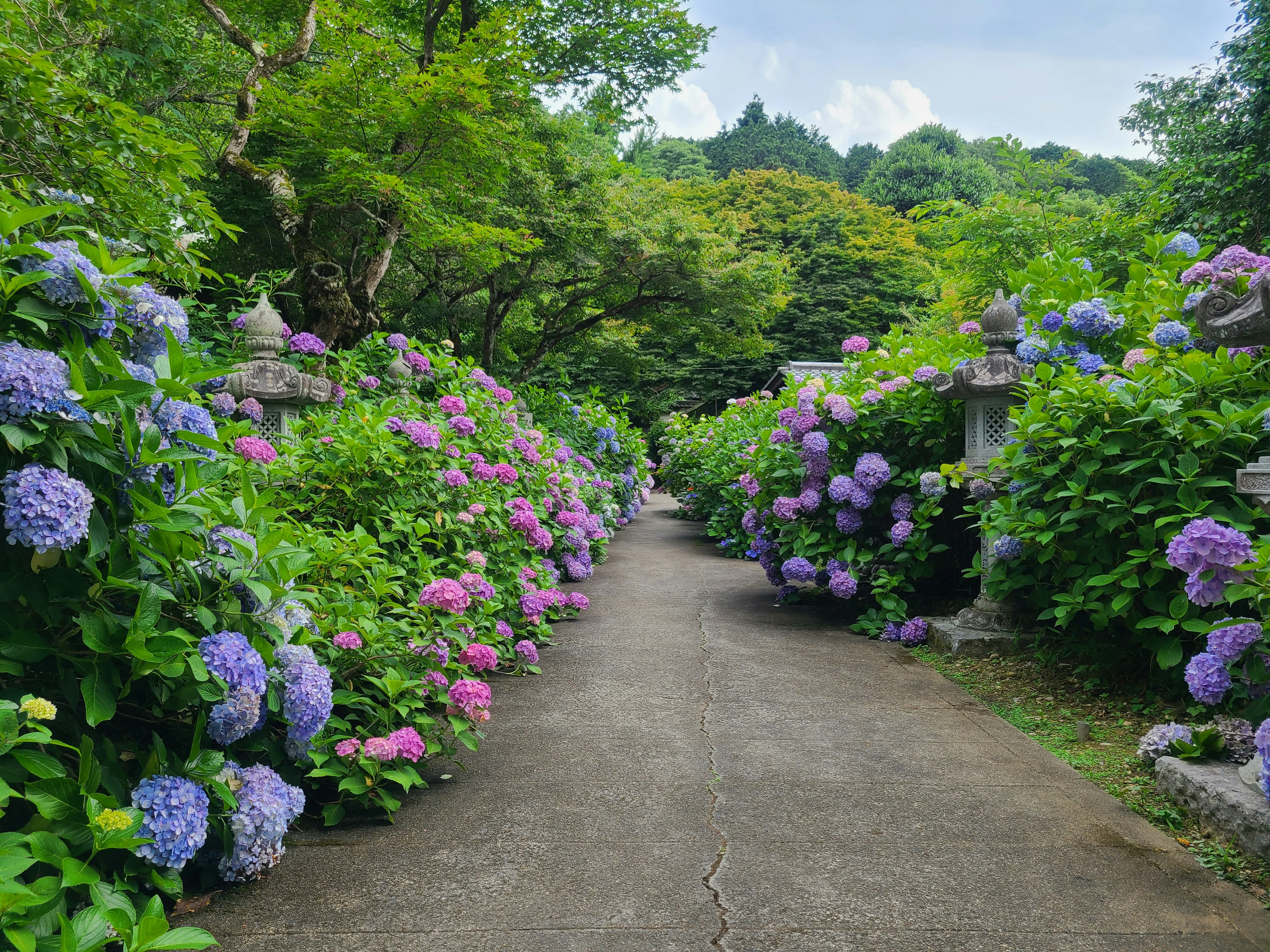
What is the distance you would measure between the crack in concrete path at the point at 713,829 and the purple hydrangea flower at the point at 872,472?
1746 millimetres

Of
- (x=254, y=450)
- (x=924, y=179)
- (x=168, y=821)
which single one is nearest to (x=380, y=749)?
(x=168, y=821)

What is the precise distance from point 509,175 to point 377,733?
10089 millimetres

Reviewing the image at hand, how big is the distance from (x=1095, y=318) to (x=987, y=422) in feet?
2.92

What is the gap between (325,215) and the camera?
962cm

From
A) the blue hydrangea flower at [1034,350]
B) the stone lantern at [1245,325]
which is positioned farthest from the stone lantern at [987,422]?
the stone lantern at [1245,325]

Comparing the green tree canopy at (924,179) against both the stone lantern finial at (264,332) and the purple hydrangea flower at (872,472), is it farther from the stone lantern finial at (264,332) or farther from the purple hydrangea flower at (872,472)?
the stone lantern finial at (264,332)

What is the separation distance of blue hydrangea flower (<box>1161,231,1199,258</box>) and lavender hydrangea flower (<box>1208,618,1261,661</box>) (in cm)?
322

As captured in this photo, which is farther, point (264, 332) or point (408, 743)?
point (264, 332)

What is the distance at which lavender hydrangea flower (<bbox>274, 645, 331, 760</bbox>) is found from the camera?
2357 mm

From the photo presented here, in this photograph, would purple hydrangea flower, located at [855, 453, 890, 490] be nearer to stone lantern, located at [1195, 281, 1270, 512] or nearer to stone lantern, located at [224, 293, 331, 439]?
stone lantern, located at [1195, 281, 1270, 512]

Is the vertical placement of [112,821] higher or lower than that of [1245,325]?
lower

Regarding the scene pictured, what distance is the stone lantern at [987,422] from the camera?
16.5 ft

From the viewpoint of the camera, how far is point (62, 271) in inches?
76.2

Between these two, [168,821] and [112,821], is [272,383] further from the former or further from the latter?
[112,821]
